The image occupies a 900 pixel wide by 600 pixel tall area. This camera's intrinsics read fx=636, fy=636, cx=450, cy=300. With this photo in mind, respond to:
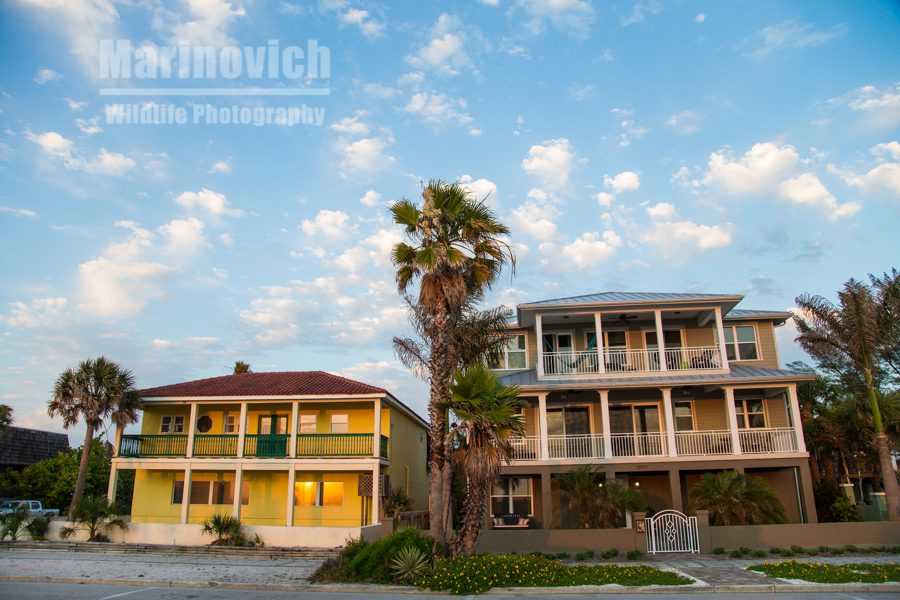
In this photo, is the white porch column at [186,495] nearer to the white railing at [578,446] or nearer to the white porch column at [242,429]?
the white porch column at [242,429]

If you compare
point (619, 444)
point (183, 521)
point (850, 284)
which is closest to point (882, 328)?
point (850, 284)

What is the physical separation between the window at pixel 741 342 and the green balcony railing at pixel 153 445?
22.3 m

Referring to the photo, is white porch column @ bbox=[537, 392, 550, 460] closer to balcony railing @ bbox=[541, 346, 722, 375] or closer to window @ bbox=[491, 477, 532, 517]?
balcony railing @ bbox=[541, 346, 722, 375]

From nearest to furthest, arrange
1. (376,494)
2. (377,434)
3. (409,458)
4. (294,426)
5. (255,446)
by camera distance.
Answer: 1. (376,494)
2. (377,434)
3. (294,426)
4. (255,446)
5. (409,458)

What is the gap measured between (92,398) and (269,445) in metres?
6.94

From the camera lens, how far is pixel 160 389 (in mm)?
26859

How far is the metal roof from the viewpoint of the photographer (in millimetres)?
22531

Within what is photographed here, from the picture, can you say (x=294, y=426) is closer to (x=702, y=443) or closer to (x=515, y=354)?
(x=515, y=354)

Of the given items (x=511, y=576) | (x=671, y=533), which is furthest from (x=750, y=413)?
(x=511, y=576)

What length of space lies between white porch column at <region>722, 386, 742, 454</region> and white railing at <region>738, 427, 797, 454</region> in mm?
500

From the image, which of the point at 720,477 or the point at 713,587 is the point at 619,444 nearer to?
the point at 720,477

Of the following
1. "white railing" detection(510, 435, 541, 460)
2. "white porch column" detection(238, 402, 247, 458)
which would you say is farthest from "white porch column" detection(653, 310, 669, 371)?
"white porch column" detection(238, 402, 247, 458)

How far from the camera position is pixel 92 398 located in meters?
24.3

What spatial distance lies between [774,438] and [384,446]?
1440cm
